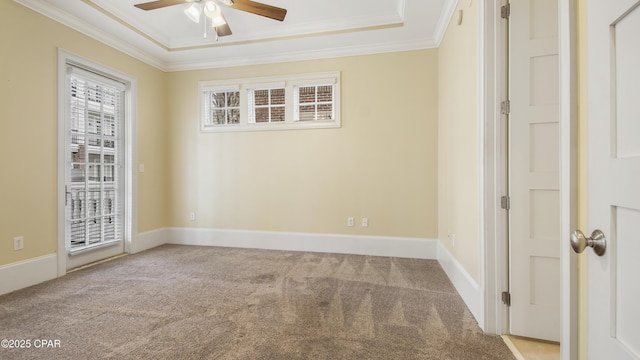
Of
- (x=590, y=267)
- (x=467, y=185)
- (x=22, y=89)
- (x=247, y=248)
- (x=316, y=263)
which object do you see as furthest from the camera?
(x=247, y=248)

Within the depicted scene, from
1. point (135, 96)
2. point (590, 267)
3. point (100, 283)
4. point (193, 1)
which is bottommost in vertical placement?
point (100, 283)

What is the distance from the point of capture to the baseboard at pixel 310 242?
12.2 ft

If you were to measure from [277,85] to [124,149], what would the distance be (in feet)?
7.81

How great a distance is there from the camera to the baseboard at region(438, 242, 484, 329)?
6.61 feet

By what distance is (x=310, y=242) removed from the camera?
4.01 m

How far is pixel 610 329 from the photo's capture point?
0.75 metres

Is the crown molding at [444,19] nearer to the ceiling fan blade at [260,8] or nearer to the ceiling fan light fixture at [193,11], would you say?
the ceiling fan blade at [260,8]

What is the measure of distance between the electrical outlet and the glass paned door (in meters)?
0.46

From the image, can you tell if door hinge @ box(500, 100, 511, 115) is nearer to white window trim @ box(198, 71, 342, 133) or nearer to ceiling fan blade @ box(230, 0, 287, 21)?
ceiling fan blade @ box(230, 0, 287, 21)

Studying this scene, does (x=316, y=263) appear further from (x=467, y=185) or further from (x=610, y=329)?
(x=610, y=329)

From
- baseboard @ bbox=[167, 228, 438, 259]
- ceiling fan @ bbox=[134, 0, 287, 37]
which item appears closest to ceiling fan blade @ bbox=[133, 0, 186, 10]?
ceiling fan @ bbox=[134, 0, 287, 37]

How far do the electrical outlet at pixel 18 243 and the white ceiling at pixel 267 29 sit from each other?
91.4 inches

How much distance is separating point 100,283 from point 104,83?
253 centimetres

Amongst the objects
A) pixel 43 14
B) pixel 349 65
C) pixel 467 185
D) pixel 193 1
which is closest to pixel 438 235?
pixel 467 185
